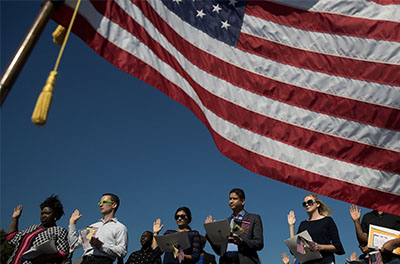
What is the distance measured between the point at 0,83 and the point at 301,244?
4.21 m

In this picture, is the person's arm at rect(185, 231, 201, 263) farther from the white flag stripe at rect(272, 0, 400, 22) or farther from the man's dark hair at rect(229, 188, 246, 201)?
the white flag stripe at rect(272, 0, 400, 22)

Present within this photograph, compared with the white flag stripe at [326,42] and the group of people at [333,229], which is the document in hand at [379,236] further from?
the white flag stripe at [326,42]

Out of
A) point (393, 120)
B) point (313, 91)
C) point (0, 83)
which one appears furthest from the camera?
point (313, 91)

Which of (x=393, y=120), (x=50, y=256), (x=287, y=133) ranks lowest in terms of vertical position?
(x=50, y=256)

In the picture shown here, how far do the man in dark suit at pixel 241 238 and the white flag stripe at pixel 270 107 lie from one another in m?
1.76

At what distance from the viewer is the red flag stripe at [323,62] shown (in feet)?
13.3

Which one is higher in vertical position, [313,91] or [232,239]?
[313,91]

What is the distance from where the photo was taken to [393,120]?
3.97 meters

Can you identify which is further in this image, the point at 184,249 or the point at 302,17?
the point at 184,249

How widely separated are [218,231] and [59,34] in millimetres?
3049

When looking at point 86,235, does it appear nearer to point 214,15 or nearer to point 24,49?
point 214,15

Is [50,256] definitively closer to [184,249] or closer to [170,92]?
[184,249]

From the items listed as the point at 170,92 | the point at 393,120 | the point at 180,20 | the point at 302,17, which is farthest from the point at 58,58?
the point at 393,120

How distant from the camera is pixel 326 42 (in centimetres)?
427
